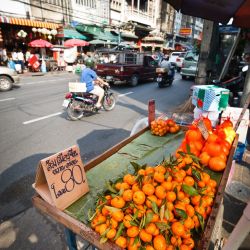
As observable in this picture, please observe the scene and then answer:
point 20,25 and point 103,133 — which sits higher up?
point 20,25

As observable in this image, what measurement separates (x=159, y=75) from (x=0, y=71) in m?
8.37

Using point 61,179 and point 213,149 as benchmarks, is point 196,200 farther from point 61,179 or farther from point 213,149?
point 61,179

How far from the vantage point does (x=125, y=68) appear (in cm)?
1193

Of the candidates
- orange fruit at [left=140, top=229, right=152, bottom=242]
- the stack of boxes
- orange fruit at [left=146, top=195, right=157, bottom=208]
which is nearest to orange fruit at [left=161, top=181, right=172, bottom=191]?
orange fruit at [left=146, top=195, right=157, bottom=208]

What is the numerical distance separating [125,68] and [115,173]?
1043 cm

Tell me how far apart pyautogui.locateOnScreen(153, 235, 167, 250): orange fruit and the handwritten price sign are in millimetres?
745

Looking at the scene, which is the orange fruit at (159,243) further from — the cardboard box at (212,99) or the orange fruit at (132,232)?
the cardboard box at (212,99)

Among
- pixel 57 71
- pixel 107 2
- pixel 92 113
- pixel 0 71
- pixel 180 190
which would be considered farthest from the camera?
pixel 107 2

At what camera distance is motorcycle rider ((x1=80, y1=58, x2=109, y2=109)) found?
688cm

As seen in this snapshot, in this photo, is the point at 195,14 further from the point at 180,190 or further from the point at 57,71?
the point at 57,71

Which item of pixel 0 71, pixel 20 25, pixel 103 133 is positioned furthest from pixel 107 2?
pixel 103 133

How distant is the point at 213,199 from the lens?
168 centimetres

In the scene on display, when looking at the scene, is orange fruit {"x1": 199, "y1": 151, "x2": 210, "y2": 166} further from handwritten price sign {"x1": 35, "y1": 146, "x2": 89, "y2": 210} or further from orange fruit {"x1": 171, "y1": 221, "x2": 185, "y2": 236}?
handwritten price sign {"x1": 35, "y1": 146, "x2": 89, "y2": 210}

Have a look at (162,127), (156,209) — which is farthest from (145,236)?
(162,127)
